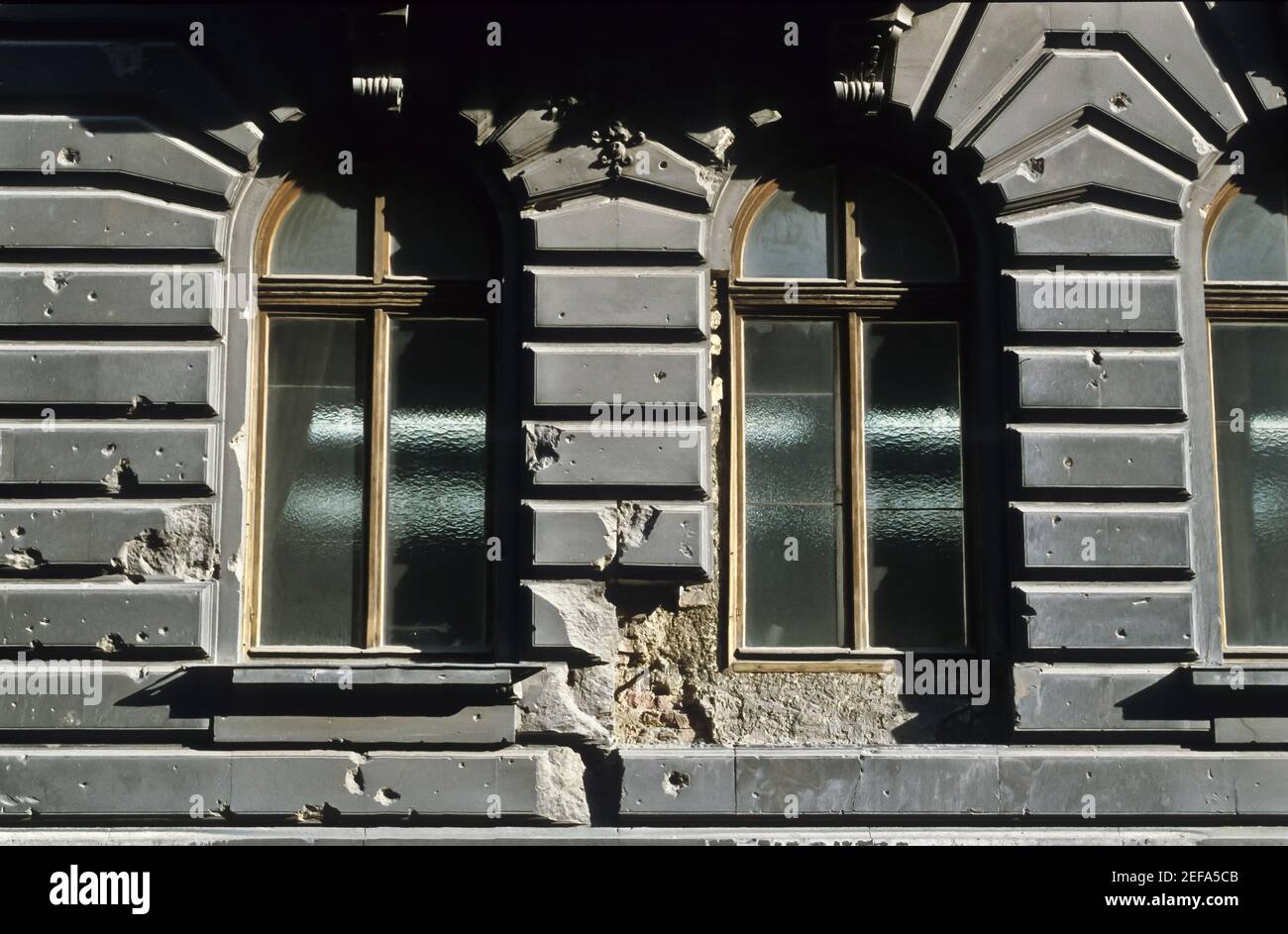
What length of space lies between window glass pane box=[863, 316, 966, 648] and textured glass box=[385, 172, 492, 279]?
2.06m

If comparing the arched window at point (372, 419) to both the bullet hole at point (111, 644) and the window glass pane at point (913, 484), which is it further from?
the window glass pane at point (913, 484)

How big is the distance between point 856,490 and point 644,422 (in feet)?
3.69

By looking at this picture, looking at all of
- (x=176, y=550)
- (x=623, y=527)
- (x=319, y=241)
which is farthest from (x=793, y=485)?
(x=176, y=550)

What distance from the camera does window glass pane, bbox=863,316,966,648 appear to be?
647 centimetres

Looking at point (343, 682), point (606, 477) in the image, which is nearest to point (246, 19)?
point (606, 477)

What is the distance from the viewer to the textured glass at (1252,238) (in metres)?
6.77

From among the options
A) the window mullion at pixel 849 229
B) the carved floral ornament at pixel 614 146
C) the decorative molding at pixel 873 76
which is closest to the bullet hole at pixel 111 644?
the carved floral ornament at pixel 614 146

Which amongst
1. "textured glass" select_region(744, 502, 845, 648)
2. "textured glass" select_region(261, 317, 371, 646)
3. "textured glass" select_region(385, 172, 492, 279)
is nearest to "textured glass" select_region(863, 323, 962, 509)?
"textured glass" select_region(744, 502, 845, 648)

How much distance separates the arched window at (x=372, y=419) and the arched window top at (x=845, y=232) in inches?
55.3

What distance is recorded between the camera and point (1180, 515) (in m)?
6.28

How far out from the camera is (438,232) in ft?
22.0

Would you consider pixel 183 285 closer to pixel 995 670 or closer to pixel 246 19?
pixel 246 19

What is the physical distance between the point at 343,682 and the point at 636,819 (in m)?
1.48
